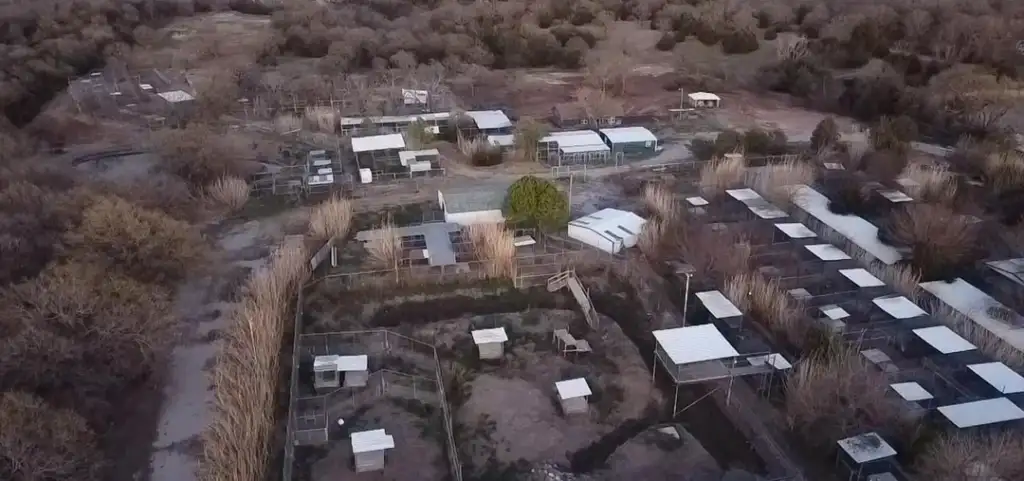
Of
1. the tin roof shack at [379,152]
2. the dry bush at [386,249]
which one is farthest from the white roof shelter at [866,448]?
the tin roof shack at [379,152]

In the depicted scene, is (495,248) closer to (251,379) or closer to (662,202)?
(662,202)

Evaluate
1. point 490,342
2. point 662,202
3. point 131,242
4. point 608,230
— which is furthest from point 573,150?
point 131,242

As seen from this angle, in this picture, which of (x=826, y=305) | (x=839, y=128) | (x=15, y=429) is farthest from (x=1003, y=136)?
(x=15, y=429)

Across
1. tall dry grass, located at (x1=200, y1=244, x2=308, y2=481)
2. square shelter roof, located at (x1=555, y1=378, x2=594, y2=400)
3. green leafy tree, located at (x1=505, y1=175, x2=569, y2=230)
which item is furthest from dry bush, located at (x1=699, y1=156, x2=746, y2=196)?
tall dry grass, located at (x1=200, y1=244, x2=308, y2=481)

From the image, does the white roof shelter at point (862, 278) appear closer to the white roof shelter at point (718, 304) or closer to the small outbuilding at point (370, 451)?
the white roof shelter at point (718, 304)

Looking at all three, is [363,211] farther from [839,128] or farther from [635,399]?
[839,128]

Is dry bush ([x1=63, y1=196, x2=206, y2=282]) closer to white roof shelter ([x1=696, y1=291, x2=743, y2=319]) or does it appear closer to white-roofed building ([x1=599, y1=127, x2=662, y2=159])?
white roof shelter ([x1=696, y1=291, x2=743, y2=319])

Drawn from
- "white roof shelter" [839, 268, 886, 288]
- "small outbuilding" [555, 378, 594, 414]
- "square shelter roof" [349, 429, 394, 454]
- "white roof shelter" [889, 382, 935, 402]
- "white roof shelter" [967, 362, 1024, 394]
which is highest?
"white roof shelter" [839, 268, 886, 288]
